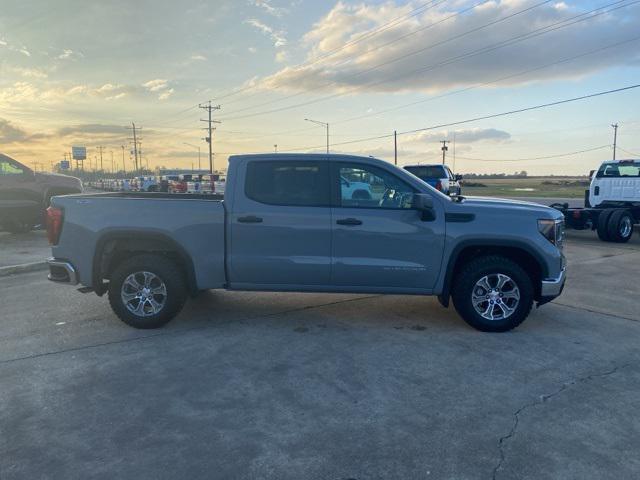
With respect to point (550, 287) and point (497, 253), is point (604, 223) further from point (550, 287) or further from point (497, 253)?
point (497, 253)

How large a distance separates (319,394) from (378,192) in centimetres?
229

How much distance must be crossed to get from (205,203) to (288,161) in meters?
1.01

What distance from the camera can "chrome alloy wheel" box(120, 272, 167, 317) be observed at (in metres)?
5.29

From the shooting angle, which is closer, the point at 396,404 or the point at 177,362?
the point at 396,404

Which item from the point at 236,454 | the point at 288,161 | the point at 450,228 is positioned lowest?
the point at 236,454

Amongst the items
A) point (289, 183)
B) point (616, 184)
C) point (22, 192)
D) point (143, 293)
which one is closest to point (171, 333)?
point (143, 293)

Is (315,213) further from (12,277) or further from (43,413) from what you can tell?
(12,277)

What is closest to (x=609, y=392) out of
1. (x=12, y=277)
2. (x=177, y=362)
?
(x=177, y=362)

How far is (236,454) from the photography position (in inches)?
118

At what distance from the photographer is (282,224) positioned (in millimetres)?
5152

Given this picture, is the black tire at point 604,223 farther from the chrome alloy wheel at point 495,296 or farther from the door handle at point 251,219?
the door handle at point 251,219

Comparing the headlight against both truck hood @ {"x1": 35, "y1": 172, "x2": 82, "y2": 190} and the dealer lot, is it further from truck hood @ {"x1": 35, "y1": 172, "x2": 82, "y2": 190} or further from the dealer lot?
truck hood @ {"x1": 35, "y1": 172, "x2": 82, "y2": 190}

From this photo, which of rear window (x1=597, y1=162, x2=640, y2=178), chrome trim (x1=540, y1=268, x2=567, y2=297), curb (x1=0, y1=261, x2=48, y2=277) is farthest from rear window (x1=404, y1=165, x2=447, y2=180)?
chrome trim (x1=540, y1=268, x2=567, y2=297)

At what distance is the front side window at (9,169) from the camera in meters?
12.3
